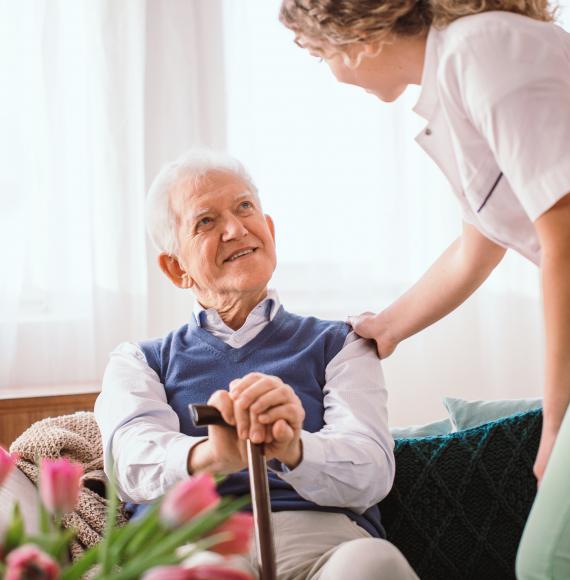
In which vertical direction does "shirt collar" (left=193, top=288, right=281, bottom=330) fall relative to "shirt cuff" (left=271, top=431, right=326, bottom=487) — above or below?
above

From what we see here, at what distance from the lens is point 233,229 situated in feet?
5.49

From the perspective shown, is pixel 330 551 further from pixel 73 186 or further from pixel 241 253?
pixel 73 186

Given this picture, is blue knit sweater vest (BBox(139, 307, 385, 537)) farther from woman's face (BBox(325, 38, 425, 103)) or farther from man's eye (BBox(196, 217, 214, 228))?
woman's face (BBox(325, 38, 425, 103))

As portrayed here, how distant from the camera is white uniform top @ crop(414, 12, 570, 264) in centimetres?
104

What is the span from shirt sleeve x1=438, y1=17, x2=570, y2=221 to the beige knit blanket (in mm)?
855

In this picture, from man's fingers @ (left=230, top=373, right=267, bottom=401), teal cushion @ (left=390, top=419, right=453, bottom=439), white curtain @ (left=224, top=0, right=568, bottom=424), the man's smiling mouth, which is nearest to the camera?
man's fingers @ (left=230, top=373, right=267, bottom=401)

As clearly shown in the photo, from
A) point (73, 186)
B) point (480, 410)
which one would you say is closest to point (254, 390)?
point (480, 410)

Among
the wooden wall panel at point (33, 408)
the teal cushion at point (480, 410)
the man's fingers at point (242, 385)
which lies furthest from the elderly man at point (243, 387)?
the wooden wall panel at point (33, 408)

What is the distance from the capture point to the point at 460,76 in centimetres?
109

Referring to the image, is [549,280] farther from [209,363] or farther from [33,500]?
[33,500]

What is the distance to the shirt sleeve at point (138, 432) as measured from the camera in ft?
4.69

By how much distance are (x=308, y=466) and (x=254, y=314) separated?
1.31 ft

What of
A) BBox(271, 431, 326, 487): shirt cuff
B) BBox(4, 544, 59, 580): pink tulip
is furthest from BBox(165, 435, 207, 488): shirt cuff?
BBox(4, 544, 59, 580): pink tulip

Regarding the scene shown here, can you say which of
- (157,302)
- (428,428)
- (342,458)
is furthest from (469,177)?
(157,302)
